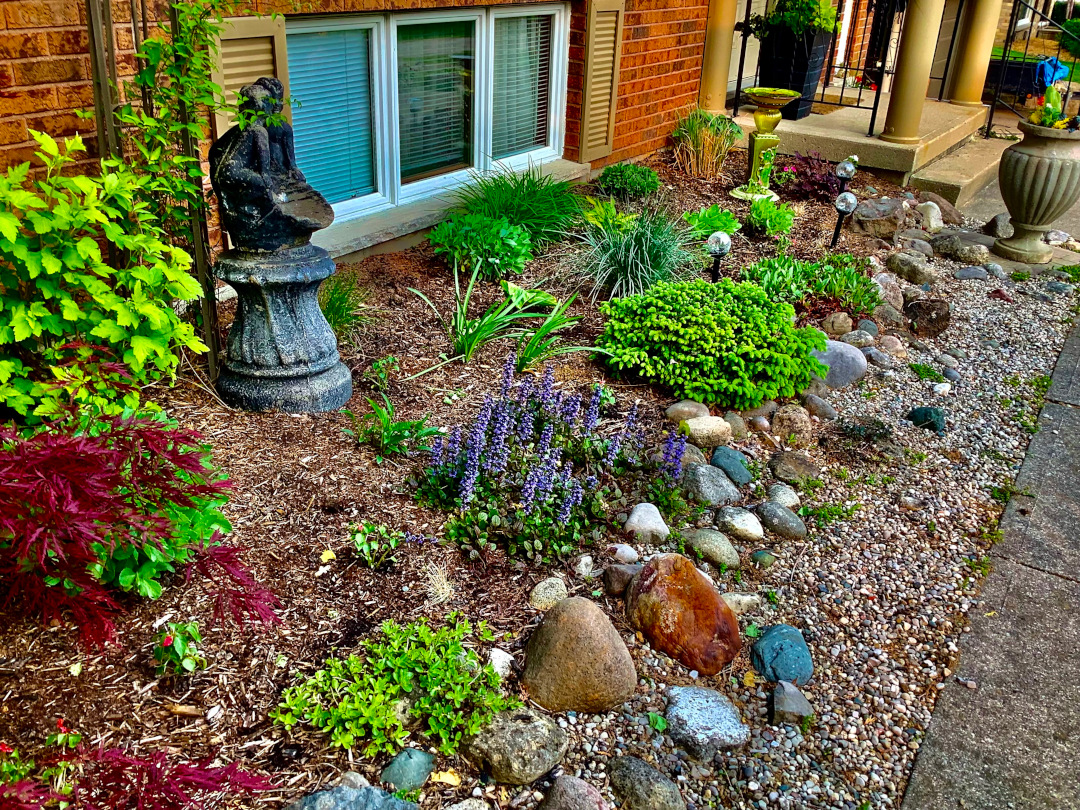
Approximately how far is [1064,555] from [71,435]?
3.56m

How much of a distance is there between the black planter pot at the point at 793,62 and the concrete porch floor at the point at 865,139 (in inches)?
8.8

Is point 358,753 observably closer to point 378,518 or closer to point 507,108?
point 378,518

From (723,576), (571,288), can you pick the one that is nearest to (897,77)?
(571,288)

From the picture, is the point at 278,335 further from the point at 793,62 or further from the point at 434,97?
the point at 793,62

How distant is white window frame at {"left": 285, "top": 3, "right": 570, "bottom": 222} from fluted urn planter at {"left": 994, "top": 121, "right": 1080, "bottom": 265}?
347 cm

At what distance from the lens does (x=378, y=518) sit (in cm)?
314

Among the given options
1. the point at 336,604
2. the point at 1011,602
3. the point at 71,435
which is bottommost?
the point at 1011,602

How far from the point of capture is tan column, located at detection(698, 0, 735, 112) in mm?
8250

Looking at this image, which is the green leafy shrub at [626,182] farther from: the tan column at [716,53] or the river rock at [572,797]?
the river rock at [572,797]

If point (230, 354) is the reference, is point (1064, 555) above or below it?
below

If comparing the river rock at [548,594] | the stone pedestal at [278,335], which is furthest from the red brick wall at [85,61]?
the river rock at [548,594]

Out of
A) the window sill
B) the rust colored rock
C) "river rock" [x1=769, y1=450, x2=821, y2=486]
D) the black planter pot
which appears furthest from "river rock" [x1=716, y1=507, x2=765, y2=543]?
the black planter pot

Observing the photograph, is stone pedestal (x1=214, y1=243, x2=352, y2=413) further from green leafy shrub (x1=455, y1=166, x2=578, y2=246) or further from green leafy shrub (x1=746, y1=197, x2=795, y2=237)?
green leafy shrub (x1=746, y1=197, x2=795, y2=237)

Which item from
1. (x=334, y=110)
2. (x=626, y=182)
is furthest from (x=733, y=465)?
(x=626, y=182)
